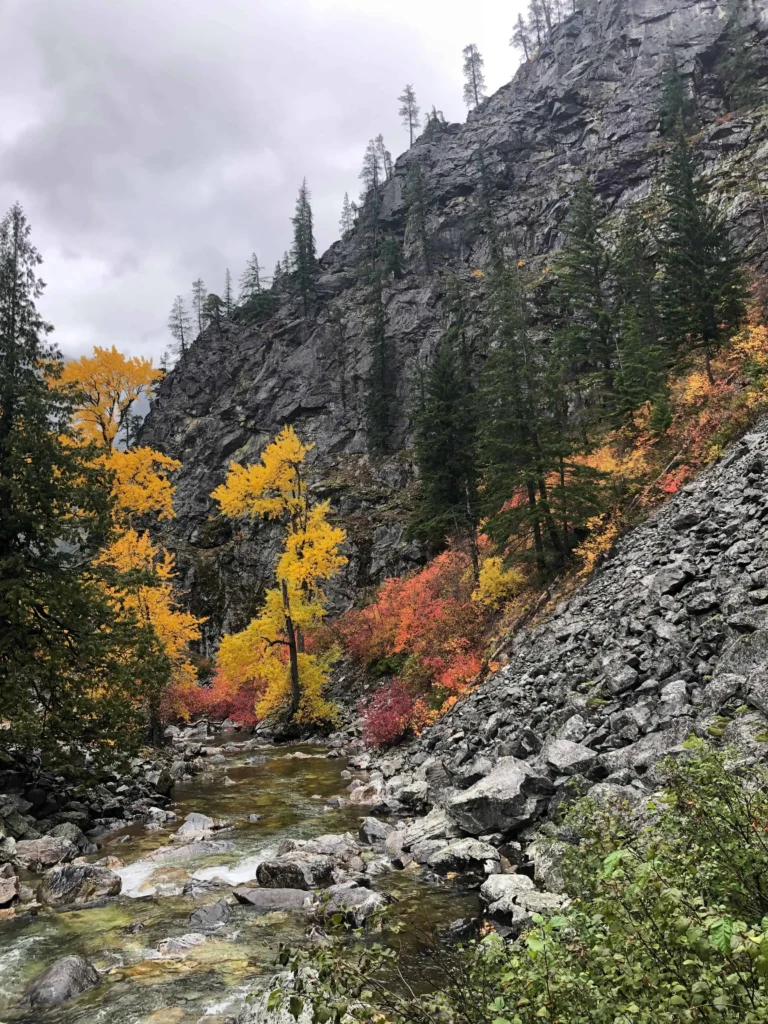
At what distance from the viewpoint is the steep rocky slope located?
8.30 meters

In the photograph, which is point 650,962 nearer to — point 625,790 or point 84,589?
point 625,790

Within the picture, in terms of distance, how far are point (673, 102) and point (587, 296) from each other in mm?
32540

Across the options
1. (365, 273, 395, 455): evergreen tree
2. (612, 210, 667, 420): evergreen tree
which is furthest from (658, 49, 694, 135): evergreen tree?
(365, 273, 395, 455): evergreen tree

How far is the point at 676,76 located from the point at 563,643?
6896cm

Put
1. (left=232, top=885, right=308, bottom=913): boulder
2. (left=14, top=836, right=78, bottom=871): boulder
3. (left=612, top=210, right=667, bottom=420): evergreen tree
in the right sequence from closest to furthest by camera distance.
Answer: (left=232, top=885, right=308, bottom=913): boulder
(left=14, top=836, right=78, bottom=871): boulder
(left=612, top=210, right=667, bottom=420): evergreen tree

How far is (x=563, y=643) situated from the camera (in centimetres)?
1517

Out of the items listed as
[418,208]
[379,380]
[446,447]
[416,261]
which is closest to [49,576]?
[446,447]

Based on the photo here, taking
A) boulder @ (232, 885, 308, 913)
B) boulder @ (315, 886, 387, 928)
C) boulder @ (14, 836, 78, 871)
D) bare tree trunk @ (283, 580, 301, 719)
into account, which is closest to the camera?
boulder @ (315, 886, 387, 928)

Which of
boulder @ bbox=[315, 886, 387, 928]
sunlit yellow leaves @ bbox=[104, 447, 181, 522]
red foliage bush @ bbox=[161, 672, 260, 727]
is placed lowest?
red foliage bush @ bbox=[161, 672, 260, 727]

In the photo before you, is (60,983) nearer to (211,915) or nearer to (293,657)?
(211,915)

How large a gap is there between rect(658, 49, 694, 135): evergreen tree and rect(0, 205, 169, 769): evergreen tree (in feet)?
211

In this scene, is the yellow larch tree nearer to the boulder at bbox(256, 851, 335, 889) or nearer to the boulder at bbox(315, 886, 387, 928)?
the boulder at bbox(256, 851, 335, 889)

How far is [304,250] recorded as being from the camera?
79625 millimetres

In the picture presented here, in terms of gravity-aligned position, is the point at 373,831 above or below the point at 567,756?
below
